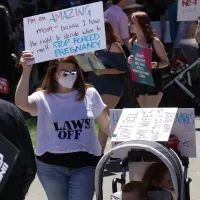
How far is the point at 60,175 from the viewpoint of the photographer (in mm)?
5348

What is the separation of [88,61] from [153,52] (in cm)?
113

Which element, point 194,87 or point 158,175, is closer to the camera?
point 158,175

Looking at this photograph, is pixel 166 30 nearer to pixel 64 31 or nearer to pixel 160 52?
pixel 160 52

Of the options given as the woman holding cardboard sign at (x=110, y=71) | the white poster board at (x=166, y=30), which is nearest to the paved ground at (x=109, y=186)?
the woman holding cardboard sign at (x=110, y=71)

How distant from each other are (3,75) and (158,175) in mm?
7115

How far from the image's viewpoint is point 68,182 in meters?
5.39

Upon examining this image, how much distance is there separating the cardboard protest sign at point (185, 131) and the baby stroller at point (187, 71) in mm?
5884

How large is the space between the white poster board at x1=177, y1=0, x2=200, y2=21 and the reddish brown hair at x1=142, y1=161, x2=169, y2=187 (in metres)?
4.35

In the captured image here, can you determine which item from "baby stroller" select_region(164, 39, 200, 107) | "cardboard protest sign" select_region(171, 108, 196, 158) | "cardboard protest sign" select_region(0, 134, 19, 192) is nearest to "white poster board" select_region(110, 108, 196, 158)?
"cardboard protest sign" select_region(171, 108, 196, 158)

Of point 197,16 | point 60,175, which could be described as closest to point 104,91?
point 197,16

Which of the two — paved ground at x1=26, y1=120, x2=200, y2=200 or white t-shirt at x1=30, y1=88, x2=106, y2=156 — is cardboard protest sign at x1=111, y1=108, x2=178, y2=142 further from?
paved ground at x1=26, y1=120, x2=200, y2=200

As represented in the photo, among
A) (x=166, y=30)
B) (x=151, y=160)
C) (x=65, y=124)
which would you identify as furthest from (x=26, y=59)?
(x=166, y=30)

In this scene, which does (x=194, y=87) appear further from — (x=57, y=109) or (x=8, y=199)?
(x=8, y=199)

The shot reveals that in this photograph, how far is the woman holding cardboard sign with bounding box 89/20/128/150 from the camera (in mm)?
7637
